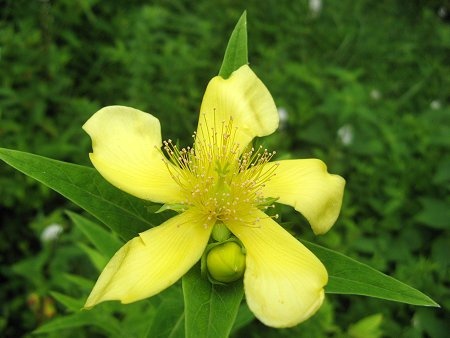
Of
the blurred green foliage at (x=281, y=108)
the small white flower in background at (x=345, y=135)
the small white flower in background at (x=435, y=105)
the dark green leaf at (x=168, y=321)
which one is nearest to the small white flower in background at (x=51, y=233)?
the blurred green foliage at (x=281, y=108)

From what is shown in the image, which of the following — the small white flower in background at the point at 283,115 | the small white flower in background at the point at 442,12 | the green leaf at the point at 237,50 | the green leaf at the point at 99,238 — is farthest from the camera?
the small white flower in background at the point at 442,12

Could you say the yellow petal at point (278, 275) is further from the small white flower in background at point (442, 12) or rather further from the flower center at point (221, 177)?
the small white flower in background at point (442, 12)

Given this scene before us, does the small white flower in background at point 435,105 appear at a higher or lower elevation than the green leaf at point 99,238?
lower

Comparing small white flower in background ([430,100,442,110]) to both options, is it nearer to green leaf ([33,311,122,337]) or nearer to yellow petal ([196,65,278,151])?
yellow petal ([196,65,278,151])

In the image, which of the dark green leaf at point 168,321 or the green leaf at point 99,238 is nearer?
the dark green leaf at point 168,321

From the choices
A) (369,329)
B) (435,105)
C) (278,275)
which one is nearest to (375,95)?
(435,105)

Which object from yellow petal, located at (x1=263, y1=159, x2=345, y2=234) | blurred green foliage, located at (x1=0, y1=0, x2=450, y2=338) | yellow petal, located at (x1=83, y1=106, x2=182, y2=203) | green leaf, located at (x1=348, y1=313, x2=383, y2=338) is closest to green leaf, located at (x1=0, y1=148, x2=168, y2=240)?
yellow petal, located at (x1=83, y1=106, x2=182, y2=203)
